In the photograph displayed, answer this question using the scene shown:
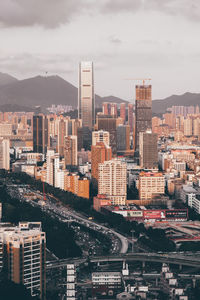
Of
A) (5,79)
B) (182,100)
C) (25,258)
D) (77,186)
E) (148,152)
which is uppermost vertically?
(5,79)

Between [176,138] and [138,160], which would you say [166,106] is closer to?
[176,138]

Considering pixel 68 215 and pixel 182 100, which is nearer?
pixel 68 215

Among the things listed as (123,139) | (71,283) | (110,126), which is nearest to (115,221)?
(71,283)

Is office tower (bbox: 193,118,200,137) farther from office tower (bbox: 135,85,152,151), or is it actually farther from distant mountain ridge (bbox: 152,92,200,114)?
distant mountain ridge (bbox: 152,92,200,114)

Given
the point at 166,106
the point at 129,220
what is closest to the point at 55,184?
the point at 129,220

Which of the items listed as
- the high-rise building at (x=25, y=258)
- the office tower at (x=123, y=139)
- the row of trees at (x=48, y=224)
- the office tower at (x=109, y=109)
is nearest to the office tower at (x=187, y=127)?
the office tower at (x=109, y=109)

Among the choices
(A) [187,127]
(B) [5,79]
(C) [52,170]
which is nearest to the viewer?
(C) [52,170]

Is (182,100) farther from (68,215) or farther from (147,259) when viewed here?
(147,259)
